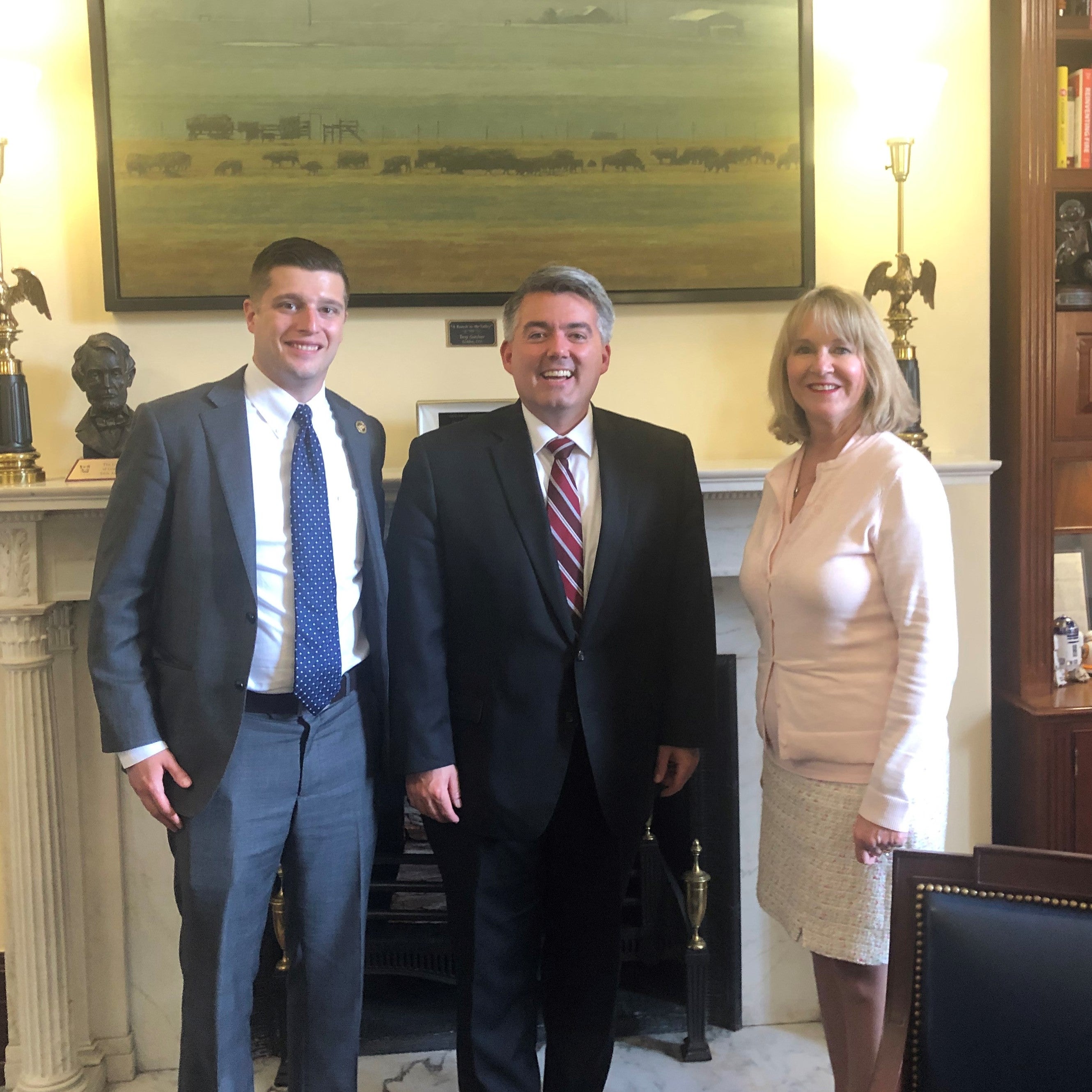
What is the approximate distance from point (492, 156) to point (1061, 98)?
4.35 ft

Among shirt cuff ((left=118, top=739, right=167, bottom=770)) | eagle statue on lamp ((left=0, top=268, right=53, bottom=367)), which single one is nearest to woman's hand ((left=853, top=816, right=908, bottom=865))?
shirt cuff ((left=118, top=739, right=167, bottom=770))

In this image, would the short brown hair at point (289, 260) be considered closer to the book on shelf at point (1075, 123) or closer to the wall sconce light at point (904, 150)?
the wall sconce light at point (904, 150)

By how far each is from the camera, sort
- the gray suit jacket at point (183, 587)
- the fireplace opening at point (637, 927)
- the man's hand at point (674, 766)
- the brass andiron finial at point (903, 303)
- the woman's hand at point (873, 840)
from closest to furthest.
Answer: the woman's hand at point (873, 840) → the gray suit jacket at point (183, 587) → the man's hand at point (674, 766) → the brass andiron finial at point (903, 303) → the fireplace opening at point (637, 927)

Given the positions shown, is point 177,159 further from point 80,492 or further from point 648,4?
point 648,4

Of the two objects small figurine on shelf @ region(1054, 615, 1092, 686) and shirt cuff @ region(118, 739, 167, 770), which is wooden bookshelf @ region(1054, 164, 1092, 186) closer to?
small figurine on shelf @ region(1054, 615, 1092, 686)

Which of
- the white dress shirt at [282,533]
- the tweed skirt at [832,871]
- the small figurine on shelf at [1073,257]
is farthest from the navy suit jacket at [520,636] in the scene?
the small figurine on shelf at [1073,257]

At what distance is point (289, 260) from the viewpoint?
1.63 metres

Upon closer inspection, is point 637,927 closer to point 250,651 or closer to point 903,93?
point 250,651

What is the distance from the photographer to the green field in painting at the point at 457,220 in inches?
85.7

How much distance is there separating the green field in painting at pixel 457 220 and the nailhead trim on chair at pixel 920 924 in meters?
1.51

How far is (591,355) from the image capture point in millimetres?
1621

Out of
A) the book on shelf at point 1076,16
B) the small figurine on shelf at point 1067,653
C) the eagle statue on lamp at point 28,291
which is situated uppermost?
the book on shelf at point 1076,16

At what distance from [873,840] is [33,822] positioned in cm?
175

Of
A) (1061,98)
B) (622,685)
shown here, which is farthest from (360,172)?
(1061,98)
